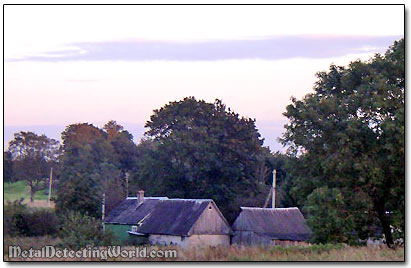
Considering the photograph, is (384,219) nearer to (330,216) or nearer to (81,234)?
(330,216)

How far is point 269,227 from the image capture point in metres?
37.9

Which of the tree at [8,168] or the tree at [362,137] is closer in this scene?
the tree at [362,137]

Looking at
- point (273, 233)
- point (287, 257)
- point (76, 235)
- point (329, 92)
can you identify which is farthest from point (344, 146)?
point (273, 233)

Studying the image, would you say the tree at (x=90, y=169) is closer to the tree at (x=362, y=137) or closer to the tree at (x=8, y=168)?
the tree at (x=8, y=168)

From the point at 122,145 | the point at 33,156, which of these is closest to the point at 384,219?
the point at 33,156

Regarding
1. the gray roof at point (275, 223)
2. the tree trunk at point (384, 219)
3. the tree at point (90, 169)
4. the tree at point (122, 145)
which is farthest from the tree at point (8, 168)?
the tree at point (122, 145)

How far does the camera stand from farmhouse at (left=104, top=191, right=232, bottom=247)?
36500mm

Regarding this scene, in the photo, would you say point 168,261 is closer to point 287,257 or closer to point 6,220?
point 287,257

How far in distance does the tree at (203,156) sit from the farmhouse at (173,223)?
268 inches

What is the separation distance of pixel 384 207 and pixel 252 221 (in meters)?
17.2

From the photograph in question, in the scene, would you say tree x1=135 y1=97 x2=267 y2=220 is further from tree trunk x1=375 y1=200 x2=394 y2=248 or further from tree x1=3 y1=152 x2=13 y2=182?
tree trunk x1=375 y1=200 x2=394 y2=248

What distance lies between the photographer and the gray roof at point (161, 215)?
3706 cm

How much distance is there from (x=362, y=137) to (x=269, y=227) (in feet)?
59.4

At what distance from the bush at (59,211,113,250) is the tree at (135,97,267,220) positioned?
77.7ft
